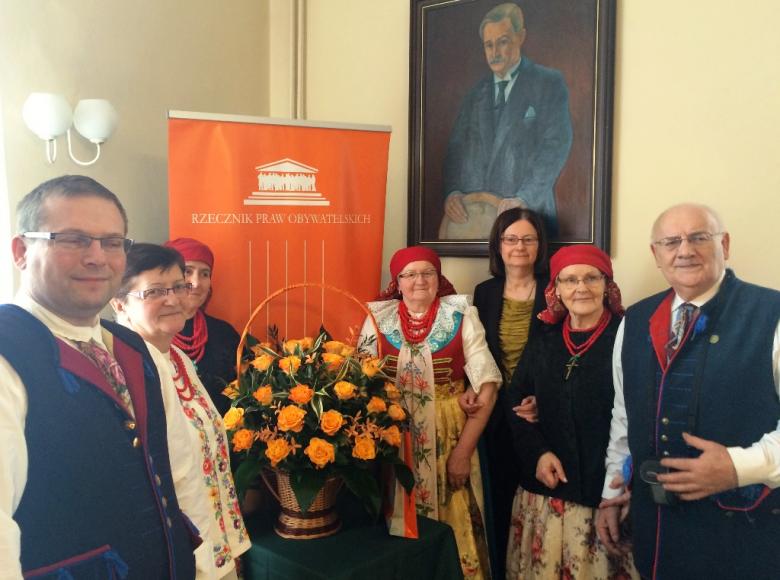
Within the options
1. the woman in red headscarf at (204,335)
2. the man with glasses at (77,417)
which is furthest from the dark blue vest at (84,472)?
the woman in red headscarf at (204,335)

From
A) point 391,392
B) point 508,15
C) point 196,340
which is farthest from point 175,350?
→ point 508,15

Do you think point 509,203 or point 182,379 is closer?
point 182,379

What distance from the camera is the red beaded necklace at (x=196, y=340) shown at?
8.05 feet

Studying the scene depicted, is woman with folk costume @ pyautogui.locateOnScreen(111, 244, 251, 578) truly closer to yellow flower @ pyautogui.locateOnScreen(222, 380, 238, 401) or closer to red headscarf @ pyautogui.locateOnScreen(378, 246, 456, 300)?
yellow flower @ pyautogui.locateOnScreen(222, 380, 238, 401)

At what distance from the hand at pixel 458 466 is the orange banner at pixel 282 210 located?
2.30 feet

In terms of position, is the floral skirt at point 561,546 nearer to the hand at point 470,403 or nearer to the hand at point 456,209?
the hand at point 470,403

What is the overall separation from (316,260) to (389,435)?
1268mm

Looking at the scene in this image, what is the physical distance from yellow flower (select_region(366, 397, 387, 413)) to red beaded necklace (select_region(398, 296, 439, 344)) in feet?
2.23

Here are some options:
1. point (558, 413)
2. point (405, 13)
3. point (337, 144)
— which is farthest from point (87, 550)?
point (405, 13)

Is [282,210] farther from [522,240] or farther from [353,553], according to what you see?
[353,553]

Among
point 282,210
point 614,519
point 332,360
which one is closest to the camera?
point 332,360

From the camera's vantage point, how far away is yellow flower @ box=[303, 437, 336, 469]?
1765 mm

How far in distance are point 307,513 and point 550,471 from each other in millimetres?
857

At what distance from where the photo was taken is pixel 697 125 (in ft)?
9.11
